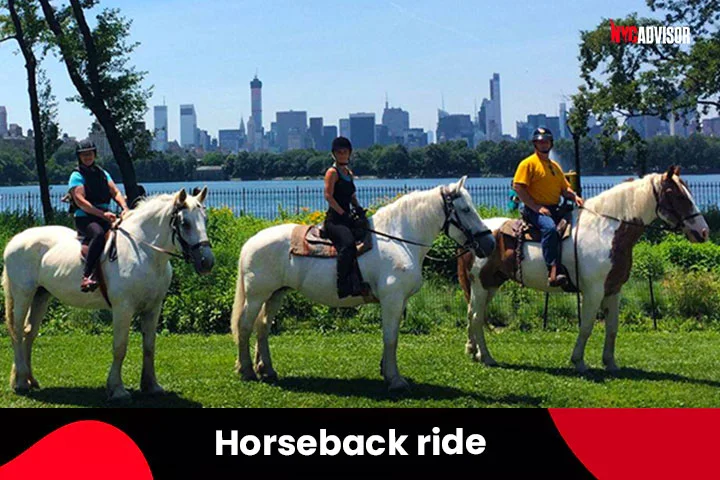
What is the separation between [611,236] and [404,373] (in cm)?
294

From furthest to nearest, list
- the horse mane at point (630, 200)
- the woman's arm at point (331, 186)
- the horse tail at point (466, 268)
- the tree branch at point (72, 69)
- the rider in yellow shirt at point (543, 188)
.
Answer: the tree branch at point (72, 69), the horse tail at point (466, 268), the rider in yellow shirt at point (543, 188), the horse mane at point (630, 200), the woman's arm at point (331, 186)

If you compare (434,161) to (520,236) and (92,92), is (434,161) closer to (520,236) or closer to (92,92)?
(92,92)

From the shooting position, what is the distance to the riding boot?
1067 cm

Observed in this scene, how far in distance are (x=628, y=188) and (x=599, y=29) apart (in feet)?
66.1

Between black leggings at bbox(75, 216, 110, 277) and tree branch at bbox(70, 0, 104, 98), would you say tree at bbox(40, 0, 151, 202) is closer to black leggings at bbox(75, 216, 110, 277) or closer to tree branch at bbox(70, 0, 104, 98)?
tree branch at bbox(70, 0, 104, 98)

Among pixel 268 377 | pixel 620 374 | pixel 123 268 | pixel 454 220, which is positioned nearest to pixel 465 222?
pixel 454 220

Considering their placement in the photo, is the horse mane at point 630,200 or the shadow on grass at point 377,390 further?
the horse mane at point 630,200

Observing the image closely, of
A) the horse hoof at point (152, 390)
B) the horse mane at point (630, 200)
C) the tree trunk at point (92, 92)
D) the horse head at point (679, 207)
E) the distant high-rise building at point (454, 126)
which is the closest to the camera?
the horse hoof at point (152, 390)

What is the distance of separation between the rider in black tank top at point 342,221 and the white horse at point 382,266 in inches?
5.9

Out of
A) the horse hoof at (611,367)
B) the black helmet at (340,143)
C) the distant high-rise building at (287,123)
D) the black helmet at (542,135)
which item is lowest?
the horse hoof at (611,367)

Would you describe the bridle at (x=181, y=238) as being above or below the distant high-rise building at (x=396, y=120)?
below

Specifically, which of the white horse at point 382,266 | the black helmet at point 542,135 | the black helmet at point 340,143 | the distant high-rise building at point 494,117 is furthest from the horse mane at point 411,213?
the distant high-rise building at point 494,117

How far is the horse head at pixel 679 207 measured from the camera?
33.6 feet

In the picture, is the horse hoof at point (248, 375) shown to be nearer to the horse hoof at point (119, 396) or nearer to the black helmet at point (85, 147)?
the horse hoof at point (119, 396)
